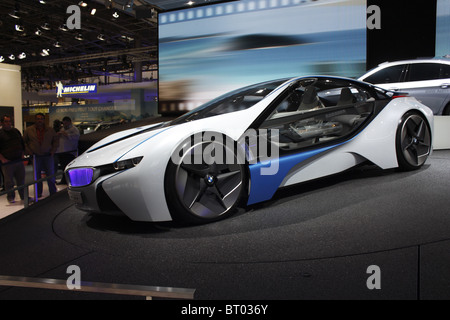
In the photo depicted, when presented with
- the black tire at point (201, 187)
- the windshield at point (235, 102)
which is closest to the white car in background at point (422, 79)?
the windshield at point (235, 102)

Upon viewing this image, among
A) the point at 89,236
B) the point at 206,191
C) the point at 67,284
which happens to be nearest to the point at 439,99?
the point at 206,191

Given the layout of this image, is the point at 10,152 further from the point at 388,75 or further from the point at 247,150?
the point at 388,75

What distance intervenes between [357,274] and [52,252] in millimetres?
1778

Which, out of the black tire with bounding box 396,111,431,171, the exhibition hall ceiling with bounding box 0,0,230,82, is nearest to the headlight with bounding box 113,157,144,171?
the black tire with bounding box 396,111,431,171

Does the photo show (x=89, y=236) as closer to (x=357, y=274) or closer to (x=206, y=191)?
(x=206, y=191)

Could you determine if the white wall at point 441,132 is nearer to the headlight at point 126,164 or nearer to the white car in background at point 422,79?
the white car in background at point 422,79

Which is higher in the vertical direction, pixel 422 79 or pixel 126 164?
pixel 422 79

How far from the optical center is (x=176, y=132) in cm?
234

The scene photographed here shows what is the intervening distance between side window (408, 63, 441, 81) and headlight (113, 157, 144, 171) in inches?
174

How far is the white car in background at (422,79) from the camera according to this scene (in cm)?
478

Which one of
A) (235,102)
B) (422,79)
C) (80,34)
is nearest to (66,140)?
(235,102)

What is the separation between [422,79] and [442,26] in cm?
115

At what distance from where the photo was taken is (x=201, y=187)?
7.60 ft

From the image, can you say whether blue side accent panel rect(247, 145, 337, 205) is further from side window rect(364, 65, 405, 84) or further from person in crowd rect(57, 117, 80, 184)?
person in crowd rect(57, 117, 80, 184)
